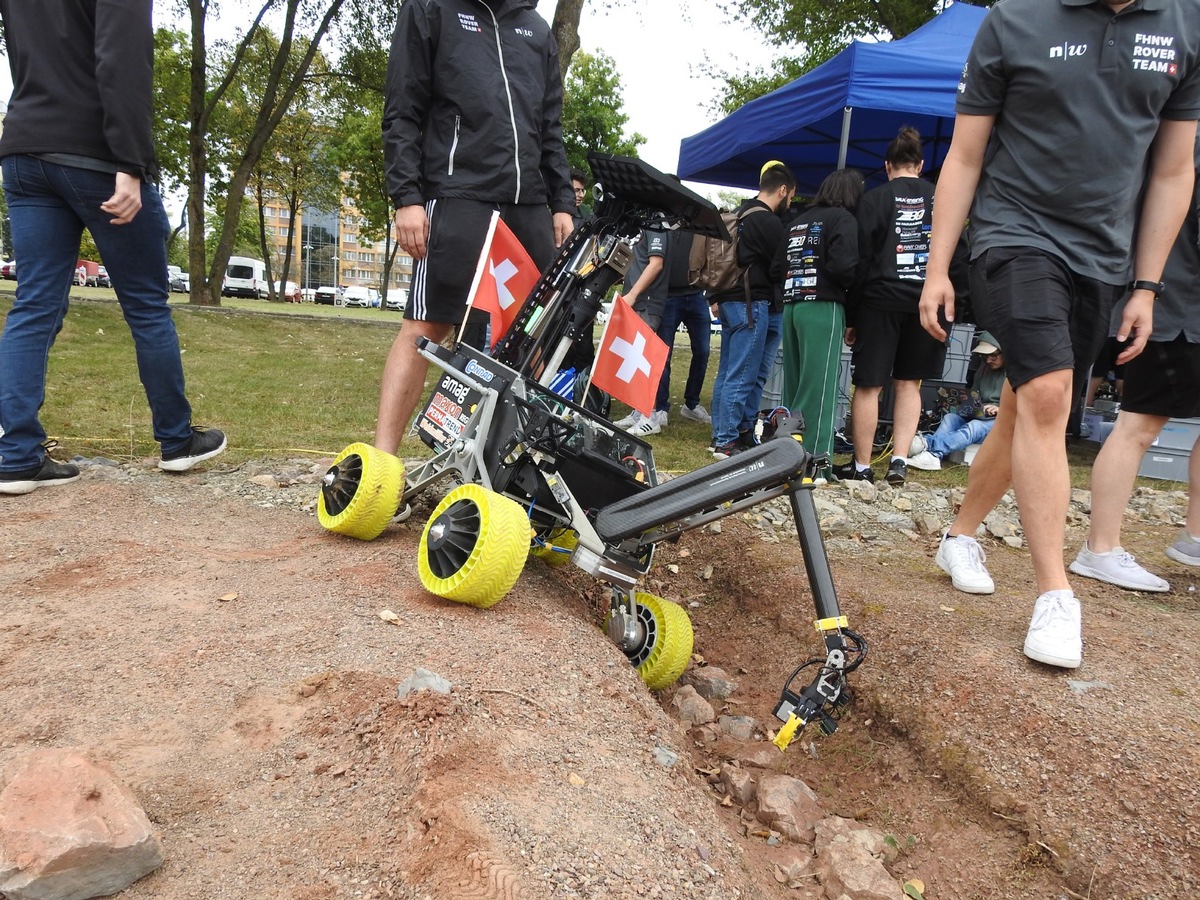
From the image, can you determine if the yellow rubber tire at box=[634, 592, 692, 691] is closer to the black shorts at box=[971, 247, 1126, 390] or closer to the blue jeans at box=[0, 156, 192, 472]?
the black shorts at box=[971, 247, 1126, 390]

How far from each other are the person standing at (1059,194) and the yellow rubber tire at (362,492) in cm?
187

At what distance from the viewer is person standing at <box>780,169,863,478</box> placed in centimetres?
481

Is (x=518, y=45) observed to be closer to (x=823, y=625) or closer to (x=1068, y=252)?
(x=1068, y=252)

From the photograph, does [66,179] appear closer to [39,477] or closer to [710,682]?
[39,477]

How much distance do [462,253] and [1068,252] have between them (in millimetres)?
2083

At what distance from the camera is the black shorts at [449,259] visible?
3.24 m

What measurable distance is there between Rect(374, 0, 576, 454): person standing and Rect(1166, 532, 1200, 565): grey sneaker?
114 inches

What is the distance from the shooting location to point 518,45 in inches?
132

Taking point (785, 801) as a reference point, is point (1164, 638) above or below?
above

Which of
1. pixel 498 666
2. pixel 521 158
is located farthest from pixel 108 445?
pixel 498 666

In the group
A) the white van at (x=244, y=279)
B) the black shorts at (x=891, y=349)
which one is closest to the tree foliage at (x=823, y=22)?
the black shorts at (x=891, y=349)

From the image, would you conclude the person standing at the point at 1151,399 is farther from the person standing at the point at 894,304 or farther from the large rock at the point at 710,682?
the person standing at the point at 894,304

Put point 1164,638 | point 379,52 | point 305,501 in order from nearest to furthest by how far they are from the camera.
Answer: point 1164,638 < point 305,501 < point 379,52

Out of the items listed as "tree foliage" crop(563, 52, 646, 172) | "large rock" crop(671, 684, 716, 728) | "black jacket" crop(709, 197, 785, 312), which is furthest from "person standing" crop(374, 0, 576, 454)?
"tree foliage" crop(563, 52, 646, 172)
